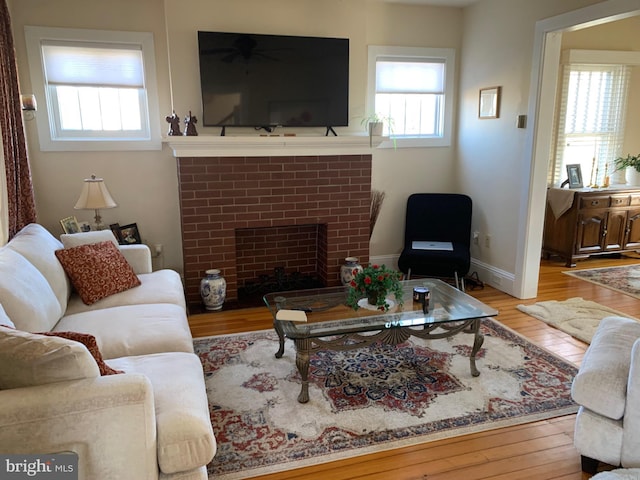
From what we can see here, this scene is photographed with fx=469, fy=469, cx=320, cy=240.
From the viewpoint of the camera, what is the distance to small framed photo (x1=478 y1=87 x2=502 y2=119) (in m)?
4.27

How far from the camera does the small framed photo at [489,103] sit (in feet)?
14.0

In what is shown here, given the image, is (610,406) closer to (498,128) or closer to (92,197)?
(498,128)

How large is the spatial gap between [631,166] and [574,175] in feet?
2.69

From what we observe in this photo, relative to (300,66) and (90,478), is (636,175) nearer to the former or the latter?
(300,66)

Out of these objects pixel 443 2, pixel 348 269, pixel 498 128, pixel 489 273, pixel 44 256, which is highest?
pixel 443 2

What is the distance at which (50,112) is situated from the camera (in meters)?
3.89

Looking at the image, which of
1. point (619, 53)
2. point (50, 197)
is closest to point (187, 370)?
point (50, 197)

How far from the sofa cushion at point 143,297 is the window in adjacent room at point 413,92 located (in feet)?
8.75

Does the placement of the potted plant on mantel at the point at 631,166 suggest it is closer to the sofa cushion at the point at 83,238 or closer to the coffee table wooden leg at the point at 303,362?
the coffee table wooden leg at the point at 303,362

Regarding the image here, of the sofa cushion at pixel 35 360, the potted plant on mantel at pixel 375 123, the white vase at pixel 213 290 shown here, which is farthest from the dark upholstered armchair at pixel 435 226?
the sofa cushion at pixel 35 360

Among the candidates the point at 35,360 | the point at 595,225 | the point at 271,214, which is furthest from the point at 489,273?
the point at 35,360

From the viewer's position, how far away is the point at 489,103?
437cm

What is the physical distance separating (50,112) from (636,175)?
6.32m

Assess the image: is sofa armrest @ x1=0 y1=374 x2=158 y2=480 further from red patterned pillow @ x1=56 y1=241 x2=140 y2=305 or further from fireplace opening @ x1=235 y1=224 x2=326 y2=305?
fireplace opening @ x1=235 y1=224 x2=326 y2=305
